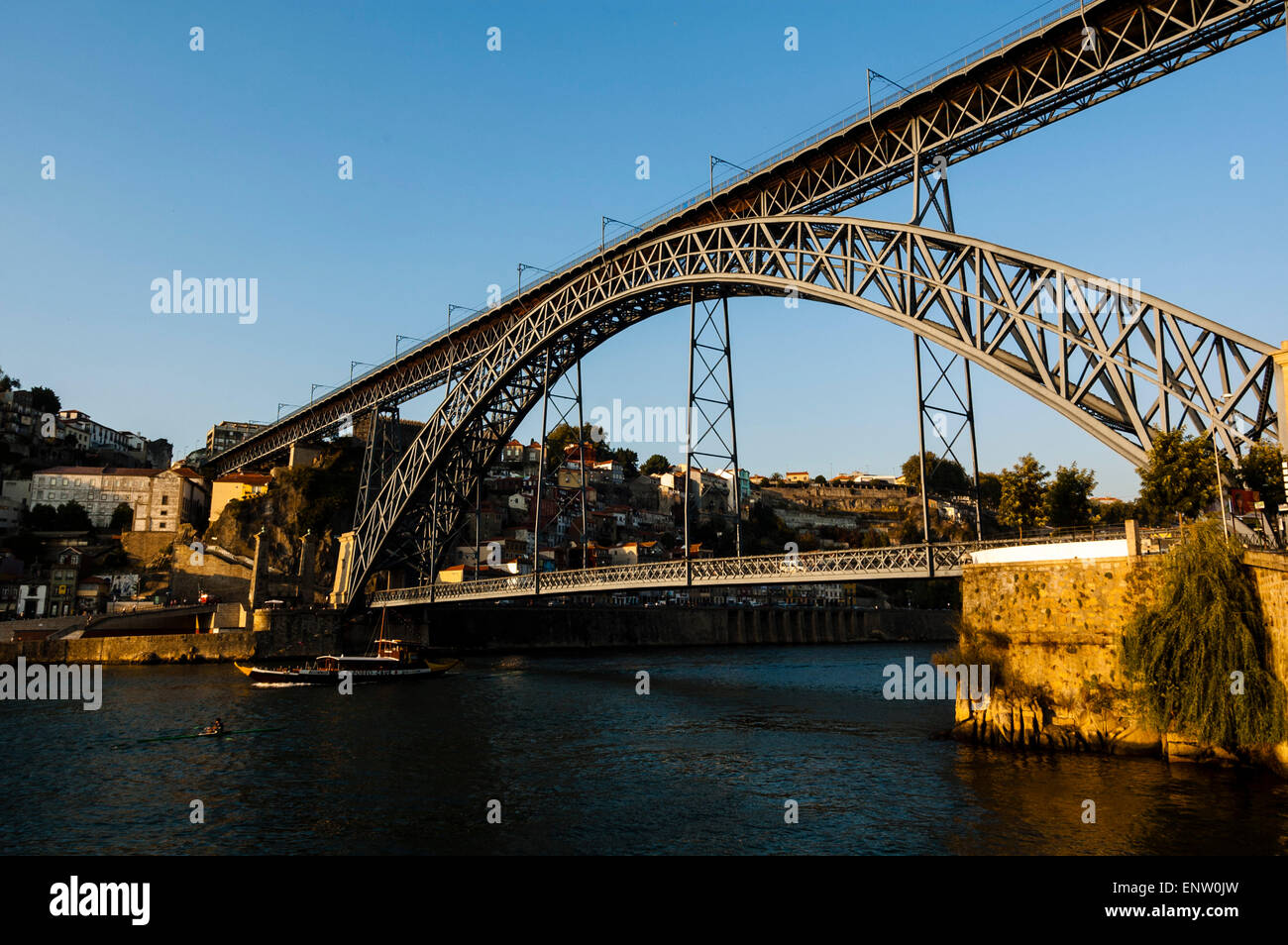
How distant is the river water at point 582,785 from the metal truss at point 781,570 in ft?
16.1

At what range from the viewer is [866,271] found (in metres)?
28.7

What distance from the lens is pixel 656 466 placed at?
16538 cm

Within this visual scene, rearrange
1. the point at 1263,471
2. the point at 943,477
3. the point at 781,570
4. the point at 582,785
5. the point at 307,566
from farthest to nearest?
the point at 943,477 < the point at 307,566 < the point at 781,570 < the point at 582,785 < the point at 1263,471

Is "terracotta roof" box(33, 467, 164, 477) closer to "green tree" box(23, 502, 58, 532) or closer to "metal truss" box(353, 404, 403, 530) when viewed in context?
"green tree" box(23, 502, 58, 532)

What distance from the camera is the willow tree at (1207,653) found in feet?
56.4

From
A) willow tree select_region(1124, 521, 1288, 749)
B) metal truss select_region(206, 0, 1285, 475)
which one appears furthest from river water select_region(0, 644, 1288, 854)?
metal truss select_region(206, 0, 1285, 475)

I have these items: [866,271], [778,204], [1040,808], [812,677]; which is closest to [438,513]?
[812,677]

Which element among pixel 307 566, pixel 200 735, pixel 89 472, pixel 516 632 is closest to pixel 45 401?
pixel 89 472

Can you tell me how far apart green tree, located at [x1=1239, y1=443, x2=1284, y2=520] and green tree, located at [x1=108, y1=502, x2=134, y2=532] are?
96034mm

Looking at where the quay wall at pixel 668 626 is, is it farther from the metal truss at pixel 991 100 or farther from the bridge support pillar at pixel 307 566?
the metal truss at pixel 991 100

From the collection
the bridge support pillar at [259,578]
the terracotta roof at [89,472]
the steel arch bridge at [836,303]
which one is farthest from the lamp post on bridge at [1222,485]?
the terracotta roof at [89,472]

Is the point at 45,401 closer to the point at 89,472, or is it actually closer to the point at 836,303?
the point at 89,472

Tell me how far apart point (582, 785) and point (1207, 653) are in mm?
13660
